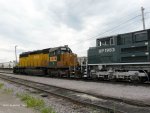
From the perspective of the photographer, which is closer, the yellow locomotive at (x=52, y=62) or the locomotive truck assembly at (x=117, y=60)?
the locomotive truck assembly at (x=117, y=60)

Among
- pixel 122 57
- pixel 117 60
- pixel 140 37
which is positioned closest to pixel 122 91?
pixel 140 37

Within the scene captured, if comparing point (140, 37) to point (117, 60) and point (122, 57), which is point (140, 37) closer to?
point (122, 57)

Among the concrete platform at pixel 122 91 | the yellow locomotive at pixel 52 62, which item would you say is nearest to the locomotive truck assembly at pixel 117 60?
the yellow locomotive at pixel 52 62

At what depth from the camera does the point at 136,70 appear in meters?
17.5

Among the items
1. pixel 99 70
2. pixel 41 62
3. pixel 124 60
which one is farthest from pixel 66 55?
pixel 124 60

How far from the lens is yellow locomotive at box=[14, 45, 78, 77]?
27688mm

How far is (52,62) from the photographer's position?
30.8 meters

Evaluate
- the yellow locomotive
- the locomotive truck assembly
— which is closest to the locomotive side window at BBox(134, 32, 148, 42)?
the locomotive truck assembly

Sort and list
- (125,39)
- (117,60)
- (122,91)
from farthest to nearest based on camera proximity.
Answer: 1. (117,60)
2. (125,39)
3. (122,91)

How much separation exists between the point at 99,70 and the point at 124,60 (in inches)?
108

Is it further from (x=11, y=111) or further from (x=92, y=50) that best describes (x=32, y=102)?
(x=92, y=50)

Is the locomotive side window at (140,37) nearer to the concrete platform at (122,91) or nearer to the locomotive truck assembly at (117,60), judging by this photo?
the locomotive truck assembly at (117,60)

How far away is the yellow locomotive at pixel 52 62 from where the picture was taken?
90.8ft

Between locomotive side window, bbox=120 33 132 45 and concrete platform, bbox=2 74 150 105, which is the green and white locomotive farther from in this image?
concrete platform, bbox=2 74 150 105
